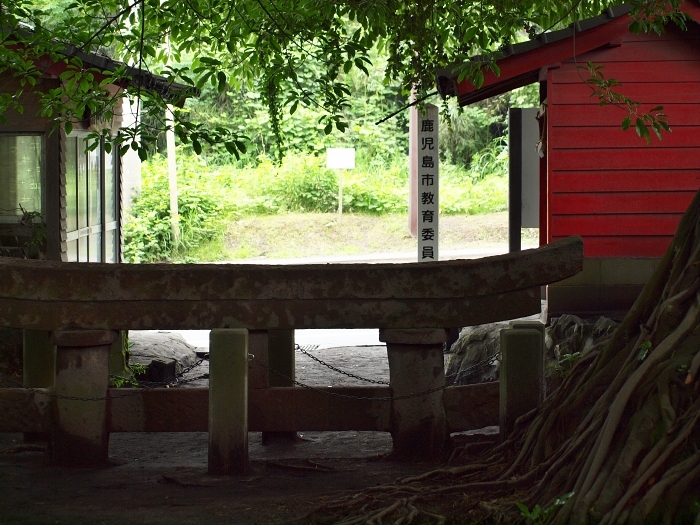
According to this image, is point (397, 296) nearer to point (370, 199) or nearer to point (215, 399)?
point (215, 399)

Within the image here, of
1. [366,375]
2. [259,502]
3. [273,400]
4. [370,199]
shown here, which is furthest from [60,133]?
[370,199]

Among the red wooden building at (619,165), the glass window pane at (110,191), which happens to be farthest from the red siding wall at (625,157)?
the glass window pane at (110,191)

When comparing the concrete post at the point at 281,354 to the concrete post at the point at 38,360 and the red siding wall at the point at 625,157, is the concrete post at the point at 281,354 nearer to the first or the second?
the concrete post at the point at 38,360

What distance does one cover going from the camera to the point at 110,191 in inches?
516

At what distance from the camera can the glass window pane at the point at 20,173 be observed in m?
10.0

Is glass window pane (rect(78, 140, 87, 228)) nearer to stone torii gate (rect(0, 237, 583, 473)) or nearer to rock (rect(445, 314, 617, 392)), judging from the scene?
rock (rect(445, 314, 617, 392))

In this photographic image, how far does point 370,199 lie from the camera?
25.4 metres

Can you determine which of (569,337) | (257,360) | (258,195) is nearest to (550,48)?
(569,337)

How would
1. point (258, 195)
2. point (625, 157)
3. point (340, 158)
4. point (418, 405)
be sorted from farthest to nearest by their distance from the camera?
point (258, 195), point (340, 158), point (625, 157), point (418, 405)

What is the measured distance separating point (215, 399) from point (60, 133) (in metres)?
5.32

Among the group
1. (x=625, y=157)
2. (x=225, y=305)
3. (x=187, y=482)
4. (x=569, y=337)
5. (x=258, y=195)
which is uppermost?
(x=258, y=195)

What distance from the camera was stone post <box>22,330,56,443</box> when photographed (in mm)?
6559

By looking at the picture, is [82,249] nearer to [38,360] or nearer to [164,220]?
[38,360]

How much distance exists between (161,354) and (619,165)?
533 cm
